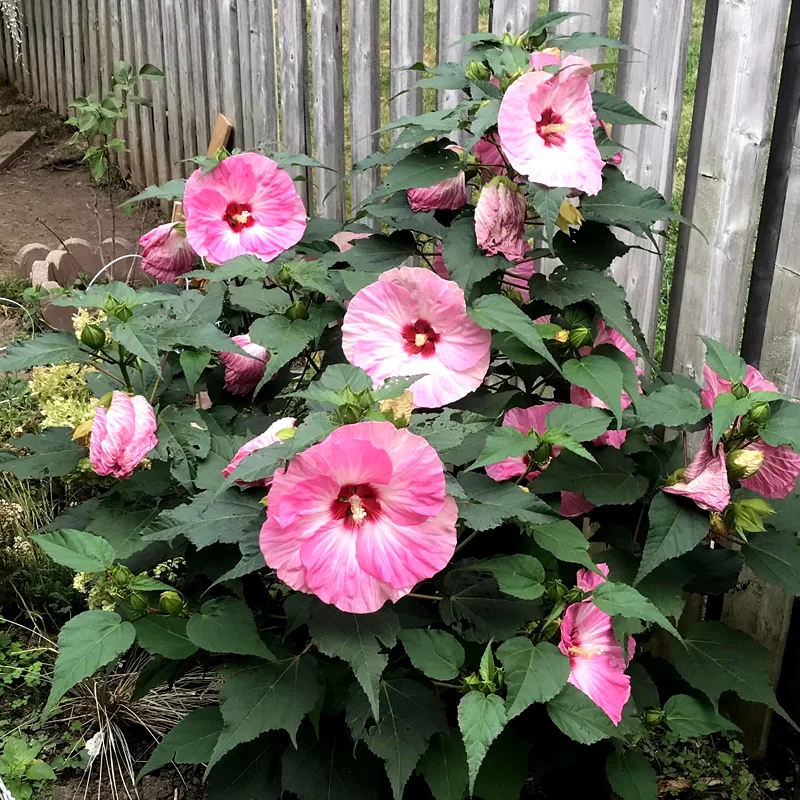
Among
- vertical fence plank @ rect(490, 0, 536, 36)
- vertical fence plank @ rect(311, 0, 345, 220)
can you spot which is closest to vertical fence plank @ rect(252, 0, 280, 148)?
vertical fence plank @ rect(311, 0, 345, 220)

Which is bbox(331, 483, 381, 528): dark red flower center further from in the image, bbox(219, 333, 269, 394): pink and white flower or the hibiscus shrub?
bbox(219, 333, 269, 394): pink and white flower

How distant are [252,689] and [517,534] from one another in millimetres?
519

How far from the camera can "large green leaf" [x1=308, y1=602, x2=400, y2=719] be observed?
1242mm

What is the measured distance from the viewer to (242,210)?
1817 mm

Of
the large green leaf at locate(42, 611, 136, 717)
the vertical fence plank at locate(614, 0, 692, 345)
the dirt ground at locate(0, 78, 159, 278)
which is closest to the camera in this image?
the large green leaf at locate(42, 611, 136, 717)

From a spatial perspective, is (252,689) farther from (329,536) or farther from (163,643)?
(329,536)

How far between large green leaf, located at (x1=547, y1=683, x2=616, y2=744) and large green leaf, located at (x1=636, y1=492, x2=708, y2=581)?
0.63ft

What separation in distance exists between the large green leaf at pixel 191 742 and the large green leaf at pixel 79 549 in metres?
0.36

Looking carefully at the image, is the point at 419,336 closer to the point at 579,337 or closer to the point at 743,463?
the point at 579,337

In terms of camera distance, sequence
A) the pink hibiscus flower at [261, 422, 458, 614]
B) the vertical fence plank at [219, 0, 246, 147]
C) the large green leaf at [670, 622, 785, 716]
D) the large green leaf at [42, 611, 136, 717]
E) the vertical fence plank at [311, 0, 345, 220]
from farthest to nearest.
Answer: the vertical fence plank at [219, 0, 246, 147], the vertical fence plank at [311, 0, 345, 220], the large green leaf at [670, 622, 785, 716], the large green leaf at [42, 611, 136, 717], the pink hibiscus flower at [261, 422, 458, 614]

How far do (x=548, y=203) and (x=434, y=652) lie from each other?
2.20 ft

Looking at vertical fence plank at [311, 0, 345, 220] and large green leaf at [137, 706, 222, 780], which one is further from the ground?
vertical fence plank at [311, 0, 345, 220]

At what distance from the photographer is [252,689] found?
4.57ft

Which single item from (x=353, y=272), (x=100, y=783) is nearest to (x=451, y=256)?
(x=353, y=272)
